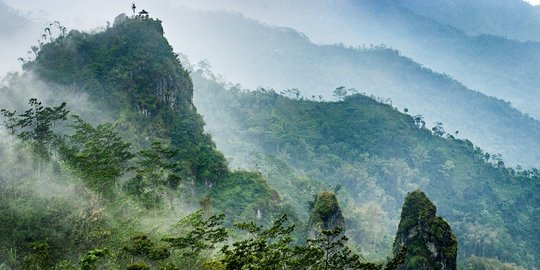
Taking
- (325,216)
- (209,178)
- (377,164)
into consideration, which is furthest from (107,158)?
(377,164)

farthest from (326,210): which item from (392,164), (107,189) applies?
(392,164)

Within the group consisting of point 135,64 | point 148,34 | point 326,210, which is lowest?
point 326,210

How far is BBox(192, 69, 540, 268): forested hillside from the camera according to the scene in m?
120

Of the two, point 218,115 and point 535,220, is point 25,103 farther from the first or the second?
point 535,220

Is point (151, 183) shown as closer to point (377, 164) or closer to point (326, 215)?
point (326, 215)

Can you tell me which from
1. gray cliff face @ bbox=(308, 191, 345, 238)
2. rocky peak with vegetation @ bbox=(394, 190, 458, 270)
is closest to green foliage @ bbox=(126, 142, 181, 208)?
gray cliff face @ bbox=(308, 191, 345, 238)

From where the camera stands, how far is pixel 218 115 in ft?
563

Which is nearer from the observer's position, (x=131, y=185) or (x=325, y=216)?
(x=131, y=185)

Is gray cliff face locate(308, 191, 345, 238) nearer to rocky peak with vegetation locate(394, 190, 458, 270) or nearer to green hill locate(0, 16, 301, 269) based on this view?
green hill locate(0, 16, 301, 269)

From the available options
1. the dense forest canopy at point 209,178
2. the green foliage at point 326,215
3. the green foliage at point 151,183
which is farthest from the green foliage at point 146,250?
the green foliage at point 326,215

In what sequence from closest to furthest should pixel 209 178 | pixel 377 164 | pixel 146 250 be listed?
pixel 146 250 < pixel 209 178 < pixel 377 164

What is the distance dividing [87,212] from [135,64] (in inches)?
1776

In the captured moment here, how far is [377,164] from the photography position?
14975 centimetres

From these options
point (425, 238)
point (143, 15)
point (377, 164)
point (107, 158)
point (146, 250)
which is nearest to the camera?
point (146, 250)
